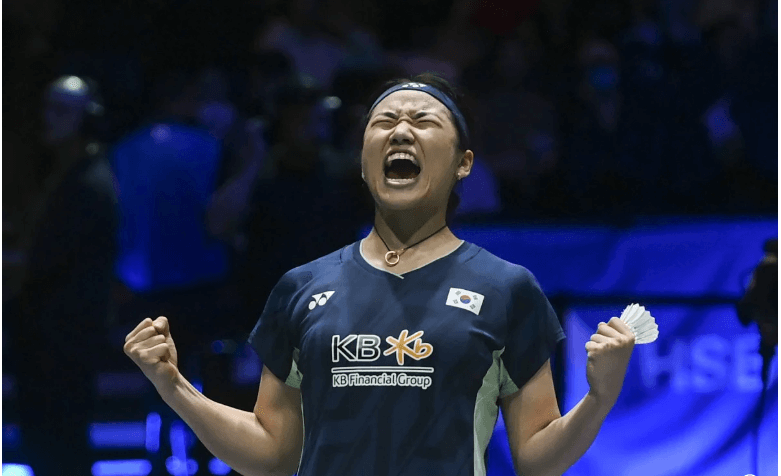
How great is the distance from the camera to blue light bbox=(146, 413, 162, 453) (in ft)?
14.4

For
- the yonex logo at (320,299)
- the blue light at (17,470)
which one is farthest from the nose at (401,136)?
the blue light at (17,470)

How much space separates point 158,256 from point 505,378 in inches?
115

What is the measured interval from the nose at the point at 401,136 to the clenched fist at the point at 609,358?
0.59m

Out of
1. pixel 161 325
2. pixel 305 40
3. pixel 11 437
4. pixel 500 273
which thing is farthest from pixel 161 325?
pixel 305 40

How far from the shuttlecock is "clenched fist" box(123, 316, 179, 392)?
0.97 m

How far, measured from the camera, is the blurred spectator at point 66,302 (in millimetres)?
4484

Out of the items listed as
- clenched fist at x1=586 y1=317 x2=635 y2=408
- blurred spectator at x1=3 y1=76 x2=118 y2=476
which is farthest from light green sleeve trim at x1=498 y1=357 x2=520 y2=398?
blurred spectator at x1=3 y1=76 x2=118 y2=476

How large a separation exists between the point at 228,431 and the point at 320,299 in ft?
1.21

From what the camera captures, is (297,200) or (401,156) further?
(297,200)

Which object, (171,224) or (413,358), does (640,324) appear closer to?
(413,358)

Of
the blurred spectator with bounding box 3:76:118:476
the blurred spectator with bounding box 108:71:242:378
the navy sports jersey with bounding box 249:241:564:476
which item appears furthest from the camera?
the blurred spectator with bounding box 108:71:242:378

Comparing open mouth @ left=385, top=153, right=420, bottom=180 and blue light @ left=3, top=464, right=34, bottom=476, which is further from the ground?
open mouth @ left=385, top=153, right=420, bottom=180

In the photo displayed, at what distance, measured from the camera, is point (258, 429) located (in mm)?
2432

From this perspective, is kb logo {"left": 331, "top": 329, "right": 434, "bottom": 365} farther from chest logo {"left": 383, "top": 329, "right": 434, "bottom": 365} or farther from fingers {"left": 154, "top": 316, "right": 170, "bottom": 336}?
fingers {"left": 154, "top": 316, "right": 170, "bottom": 336}
